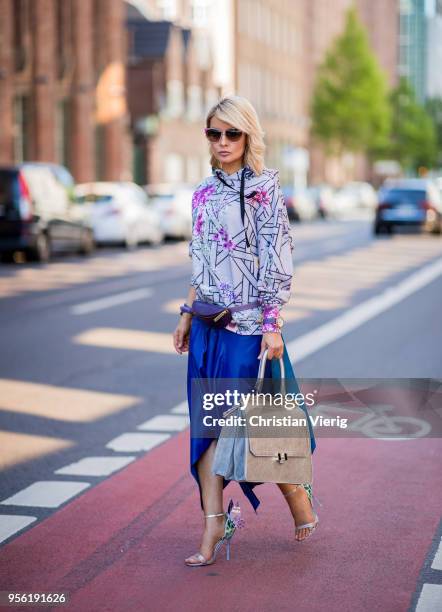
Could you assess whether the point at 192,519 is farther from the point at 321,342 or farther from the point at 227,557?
the point at 321,342

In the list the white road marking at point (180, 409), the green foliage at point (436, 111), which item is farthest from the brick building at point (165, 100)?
the green foliage at point (436, 111)

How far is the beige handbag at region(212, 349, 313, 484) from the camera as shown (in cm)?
501

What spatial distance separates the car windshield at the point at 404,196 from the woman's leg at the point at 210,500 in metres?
32.7

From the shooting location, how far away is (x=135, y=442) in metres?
7.91

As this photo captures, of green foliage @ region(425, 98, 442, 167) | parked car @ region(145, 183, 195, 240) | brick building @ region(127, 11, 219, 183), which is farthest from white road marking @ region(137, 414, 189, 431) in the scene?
green foliage @ region(425, 98, 442, 167)

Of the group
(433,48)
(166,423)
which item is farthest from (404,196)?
(433,48)

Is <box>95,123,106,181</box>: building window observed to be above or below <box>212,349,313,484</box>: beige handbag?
above

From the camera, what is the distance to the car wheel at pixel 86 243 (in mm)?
28303

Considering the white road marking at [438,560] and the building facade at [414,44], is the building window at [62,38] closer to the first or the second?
the white road marking at [438,560]

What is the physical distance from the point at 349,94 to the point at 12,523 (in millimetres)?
86299

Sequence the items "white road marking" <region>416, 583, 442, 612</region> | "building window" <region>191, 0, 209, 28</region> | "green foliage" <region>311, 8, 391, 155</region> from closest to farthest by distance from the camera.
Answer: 1. "white road marking" <region>416, 583, 442, 612</region>
2. "building window" <region>191, 0, 209, 28</region>
3. "green foliage" <region>311, 8, 391, 155</region>

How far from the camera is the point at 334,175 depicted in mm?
104875

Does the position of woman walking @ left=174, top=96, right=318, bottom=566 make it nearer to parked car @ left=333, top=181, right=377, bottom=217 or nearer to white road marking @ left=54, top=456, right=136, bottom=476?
white road marking @ left=54, top=456, right=136, bottom=476

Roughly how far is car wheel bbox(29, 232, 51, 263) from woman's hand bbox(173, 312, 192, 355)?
2050 centimetres
